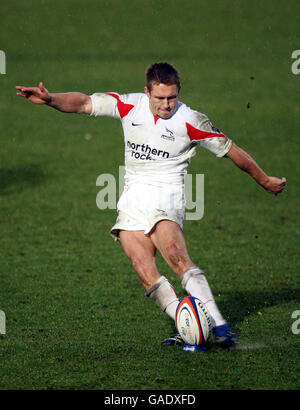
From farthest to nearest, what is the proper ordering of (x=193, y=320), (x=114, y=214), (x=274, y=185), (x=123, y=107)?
(x=114, y=214) < (x=274, y=185) < (x=123, y=107) < (x=193, y=320)

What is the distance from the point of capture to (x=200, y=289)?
648cm

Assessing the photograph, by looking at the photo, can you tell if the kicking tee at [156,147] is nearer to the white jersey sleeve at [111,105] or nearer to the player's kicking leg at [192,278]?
the white jersey sleeve at [111,105]

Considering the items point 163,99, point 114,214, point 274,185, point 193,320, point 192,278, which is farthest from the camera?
point 114,214

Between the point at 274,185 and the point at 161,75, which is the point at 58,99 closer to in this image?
the point at 161,75

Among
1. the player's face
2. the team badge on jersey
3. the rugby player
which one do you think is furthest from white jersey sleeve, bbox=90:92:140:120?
the team badge on jersey

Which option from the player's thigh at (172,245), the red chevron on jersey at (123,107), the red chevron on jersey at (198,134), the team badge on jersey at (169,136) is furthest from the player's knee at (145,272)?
the red chevron on jersey at (123,107)

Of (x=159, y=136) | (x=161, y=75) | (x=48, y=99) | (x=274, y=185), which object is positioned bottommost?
(x=274, y=185)

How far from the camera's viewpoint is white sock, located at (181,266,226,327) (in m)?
6.46

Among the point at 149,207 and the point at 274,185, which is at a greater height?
the point at 274,185

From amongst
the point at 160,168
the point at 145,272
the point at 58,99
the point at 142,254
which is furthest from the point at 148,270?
the point at 58,99

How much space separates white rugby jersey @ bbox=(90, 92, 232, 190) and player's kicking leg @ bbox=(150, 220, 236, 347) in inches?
24.3

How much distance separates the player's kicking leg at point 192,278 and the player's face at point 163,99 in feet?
3.48

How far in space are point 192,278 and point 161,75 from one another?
180cm
